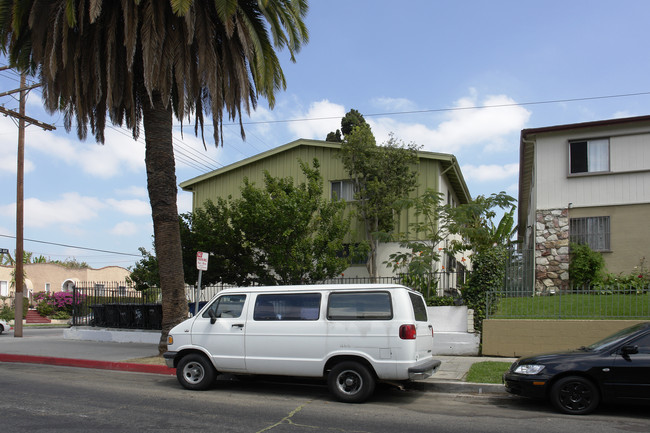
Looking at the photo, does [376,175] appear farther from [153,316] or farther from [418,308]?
[418,308]

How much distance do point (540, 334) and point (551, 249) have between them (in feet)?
19.3

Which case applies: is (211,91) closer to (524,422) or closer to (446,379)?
(446,379)

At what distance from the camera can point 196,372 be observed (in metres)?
9.55

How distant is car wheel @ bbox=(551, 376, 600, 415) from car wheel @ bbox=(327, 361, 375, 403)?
2.67m

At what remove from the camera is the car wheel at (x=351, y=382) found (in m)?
8.41

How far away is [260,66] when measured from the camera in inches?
538

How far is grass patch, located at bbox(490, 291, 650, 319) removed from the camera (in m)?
12.1

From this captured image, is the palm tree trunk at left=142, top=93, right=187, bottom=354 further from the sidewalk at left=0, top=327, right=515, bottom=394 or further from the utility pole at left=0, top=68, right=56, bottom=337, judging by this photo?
the utility pole at left=0, top=68, right=56, bottom=337

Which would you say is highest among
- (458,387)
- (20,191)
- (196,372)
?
(20,191)

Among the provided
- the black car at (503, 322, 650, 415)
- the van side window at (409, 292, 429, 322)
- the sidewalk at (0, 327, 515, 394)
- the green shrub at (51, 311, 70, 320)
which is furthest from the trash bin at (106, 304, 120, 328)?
the green shrub at (51, 311, 70, 320)

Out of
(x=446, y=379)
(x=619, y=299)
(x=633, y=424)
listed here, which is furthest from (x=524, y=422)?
(x=619, y=299)

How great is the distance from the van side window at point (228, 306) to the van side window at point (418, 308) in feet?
9.58

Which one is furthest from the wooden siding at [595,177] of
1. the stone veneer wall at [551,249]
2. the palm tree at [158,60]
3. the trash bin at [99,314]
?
the trash bin at [99,314]

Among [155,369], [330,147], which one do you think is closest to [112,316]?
[155,369]
